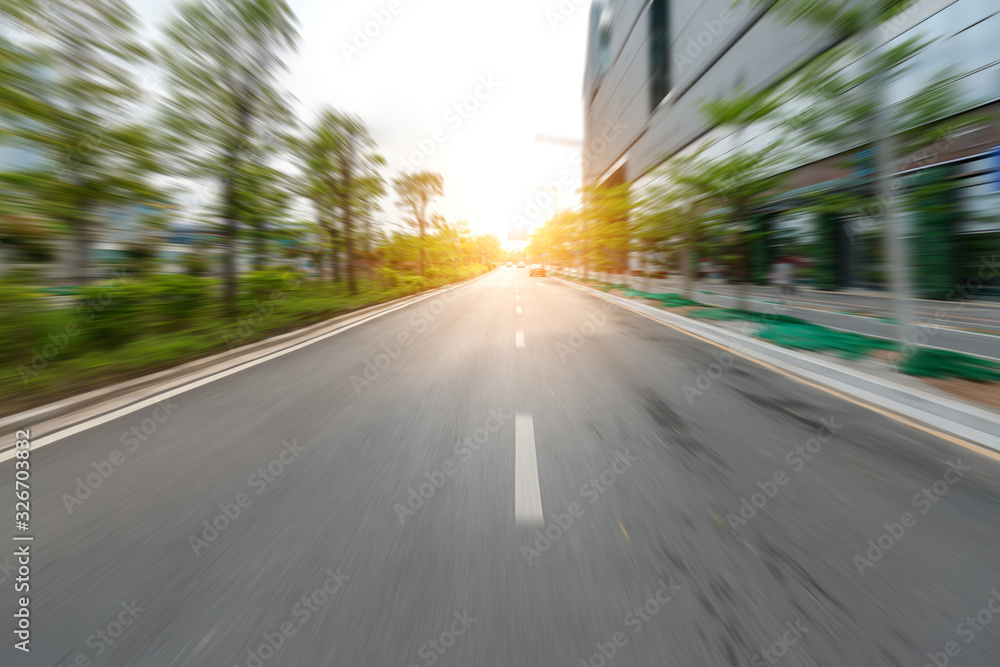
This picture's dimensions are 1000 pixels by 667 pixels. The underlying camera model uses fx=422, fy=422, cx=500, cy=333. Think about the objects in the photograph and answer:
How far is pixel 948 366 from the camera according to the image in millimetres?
5770

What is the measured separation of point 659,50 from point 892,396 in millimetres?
37523

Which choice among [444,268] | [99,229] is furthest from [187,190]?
[444,268]

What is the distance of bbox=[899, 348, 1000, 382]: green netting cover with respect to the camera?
5547mm

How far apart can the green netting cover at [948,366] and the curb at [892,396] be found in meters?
0.81

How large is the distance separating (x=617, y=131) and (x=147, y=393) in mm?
48581

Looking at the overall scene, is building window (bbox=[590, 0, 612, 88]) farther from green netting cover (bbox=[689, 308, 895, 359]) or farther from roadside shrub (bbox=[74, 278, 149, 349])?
roadside shrub (bbox=[74, 278, 149, 349])

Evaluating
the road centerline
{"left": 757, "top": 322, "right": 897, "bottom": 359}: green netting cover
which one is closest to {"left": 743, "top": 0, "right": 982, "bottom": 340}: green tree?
{"left": 757, "top": 322, "right": 897, "bottom": 359}: green netting cover

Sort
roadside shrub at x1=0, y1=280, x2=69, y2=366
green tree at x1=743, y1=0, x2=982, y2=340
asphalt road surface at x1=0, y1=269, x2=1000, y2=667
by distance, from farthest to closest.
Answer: green tree at x1=743, y1=0, x2=982, y2=340 → roadside shrub at x1=0, y1=280, x2=69, y2=366 → asphalt road surface at x1=0, y1=269, x2=1000, y2=667

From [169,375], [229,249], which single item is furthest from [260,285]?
[169,375]

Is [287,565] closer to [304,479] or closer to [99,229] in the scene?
[304,479]

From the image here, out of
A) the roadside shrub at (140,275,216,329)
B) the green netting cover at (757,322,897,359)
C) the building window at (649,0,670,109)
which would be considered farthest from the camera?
the building window at (649,0,670,109)

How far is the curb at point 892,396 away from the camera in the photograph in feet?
13.3

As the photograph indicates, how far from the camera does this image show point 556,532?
2.50 meters

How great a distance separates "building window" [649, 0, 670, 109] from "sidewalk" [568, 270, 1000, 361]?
20.8 m
